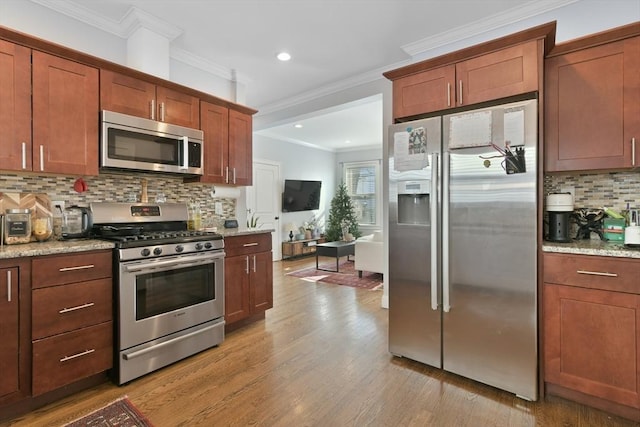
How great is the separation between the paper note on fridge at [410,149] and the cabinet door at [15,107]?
8.22 ft

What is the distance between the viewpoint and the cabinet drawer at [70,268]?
6.28ft

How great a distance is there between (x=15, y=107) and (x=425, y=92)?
2.75 m

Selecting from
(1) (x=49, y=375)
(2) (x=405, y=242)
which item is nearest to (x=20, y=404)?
(1) (x=49, y=375)

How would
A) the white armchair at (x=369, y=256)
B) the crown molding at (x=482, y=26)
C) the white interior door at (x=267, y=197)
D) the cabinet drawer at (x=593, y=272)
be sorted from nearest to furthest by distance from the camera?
the cabinet drawer at (x=593, y=272) → the crown molding at (x=482, y=26) → the white armchair at (x=369, y=256) → the white interior door at (x=267, y=197)

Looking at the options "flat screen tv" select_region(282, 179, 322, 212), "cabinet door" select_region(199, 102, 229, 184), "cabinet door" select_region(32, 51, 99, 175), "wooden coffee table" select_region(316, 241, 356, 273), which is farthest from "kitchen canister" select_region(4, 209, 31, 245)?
"flat screen tv" select_region(282, 179, 322, 212)

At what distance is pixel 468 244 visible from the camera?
2.23m

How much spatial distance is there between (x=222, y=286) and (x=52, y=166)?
1506 millimetres

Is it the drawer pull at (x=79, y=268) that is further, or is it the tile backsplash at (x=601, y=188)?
the tile backsplash at (x=601, y=188)

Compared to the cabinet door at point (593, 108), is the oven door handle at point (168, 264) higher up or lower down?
lower down

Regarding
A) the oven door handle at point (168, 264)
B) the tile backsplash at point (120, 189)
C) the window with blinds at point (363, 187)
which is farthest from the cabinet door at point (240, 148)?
the window with blinds at point (363, 187)

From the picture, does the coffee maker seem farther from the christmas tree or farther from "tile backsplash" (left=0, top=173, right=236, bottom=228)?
the christmas tree

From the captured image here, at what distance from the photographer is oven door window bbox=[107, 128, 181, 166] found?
252 centimetres

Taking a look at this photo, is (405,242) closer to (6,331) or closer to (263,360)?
(263,360)

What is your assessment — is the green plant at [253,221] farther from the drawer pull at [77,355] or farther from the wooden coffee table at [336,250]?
the drawer pull at [77,355]
